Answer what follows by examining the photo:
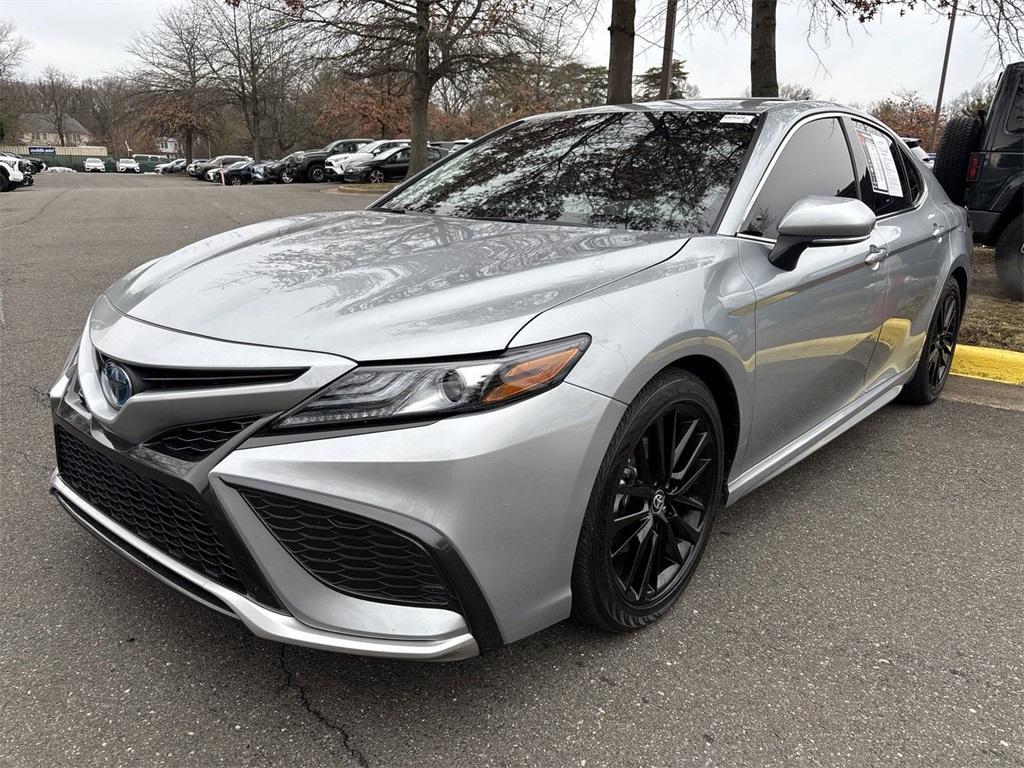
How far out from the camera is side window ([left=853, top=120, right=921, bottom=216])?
3.35 metres

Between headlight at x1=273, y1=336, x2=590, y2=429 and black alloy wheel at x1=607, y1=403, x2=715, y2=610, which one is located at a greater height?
headlight at x1=273, y1=336, x2=590, y2=429

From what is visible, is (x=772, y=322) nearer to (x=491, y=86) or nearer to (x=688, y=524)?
(x=688, y=524)

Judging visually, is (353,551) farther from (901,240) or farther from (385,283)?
(901,240)

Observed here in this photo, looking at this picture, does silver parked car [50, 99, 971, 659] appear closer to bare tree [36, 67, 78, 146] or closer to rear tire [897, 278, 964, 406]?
rear tire [897, 278, 964, 406]

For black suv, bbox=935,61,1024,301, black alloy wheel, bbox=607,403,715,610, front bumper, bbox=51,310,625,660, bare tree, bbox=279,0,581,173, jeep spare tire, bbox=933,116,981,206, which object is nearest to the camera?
front bumper, bbox=51,310,625,660

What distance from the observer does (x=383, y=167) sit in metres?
28.2

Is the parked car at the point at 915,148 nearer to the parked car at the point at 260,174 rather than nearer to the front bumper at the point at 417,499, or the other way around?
the front bumper at the point at 417,499

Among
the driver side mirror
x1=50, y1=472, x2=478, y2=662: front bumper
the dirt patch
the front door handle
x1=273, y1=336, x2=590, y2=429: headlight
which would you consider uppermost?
the driver side mirror

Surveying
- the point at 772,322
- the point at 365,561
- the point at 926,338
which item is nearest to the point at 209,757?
the point at 365,561

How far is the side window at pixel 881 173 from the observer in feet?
11.0

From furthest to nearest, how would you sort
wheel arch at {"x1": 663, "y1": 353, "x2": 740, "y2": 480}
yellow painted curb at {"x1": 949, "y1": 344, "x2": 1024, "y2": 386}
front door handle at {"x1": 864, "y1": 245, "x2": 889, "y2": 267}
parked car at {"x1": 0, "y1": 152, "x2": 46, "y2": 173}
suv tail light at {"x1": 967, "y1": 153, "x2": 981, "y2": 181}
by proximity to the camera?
1. parked car at {"x1": 0, "y1": 152, "x2": 46, "y2": 173}
2. suv tail light at {"x1": 967, "y1": 153, "x2": 981, "y2": 181}
3. yellow painted curb at {"x1": 949, "y1": 344, "x2": 1024, "y2": 386}
4. front door handle at {"x1": 864, "y1": 245, "x2": 889, "y2": 267}
5. wheel arch at {"x1": 663, "y1": 353, "x2": 740, "y2": 480}

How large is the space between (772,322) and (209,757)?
1984 mm

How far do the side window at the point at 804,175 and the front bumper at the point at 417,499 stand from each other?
1.17 metres

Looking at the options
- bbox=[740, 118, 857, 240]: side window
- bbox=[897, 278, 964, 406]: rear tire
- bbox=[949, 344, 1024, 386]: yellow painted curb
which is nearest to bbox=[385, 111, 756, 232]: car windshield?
bbox=[740, 118, 857, 240]: side window
